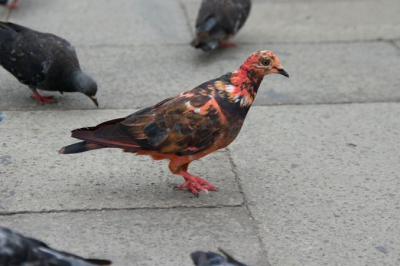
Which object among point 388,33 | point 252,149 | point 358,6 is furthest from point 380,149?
point 358,6

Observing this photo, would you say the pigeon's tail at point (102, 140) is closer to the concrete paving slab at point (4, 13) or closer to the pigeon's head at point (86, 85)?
the pigeon's head at point (86, 85)

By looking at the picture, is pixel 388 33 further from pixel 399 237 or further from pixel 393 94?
pixel 399 237

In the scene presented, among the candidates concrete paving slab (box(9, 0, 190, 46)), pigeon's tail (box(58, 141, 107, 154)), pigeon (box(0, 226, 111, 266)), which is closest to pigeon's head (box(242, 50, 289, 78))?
pigeon's tail (box(58, 141, 107, 154))

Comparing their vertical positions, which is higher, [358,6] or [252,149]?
[252,149]

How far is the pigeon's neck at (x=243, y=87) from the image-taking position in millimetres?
3756

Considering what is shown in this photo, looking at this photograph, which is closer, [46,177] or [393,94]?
[46,177]

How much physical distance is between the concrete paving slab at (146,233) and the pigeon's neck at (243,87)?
899 mm

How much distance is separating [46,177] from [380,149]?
317 cm

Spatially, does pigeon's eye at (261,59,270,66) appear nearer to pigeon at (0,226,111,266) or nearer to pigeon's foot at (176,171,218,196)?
pigeon's foot at (176,171,218,196)

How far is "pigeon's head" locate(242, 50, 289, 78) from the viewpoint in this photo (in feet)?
12.3

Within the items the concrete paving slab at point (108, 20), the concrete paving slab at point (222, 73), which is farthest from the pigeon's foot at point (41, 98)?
the concrete paving slab at point (108, 20)

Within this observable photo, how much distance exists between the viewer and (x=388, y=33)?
7.71 metres

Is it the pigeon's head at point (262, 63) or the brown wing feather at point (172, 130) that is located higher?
the pigeon's head at point (262, 63)

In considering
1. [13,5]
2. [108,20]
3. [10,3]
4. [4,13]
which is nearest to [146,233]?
[108,20]
